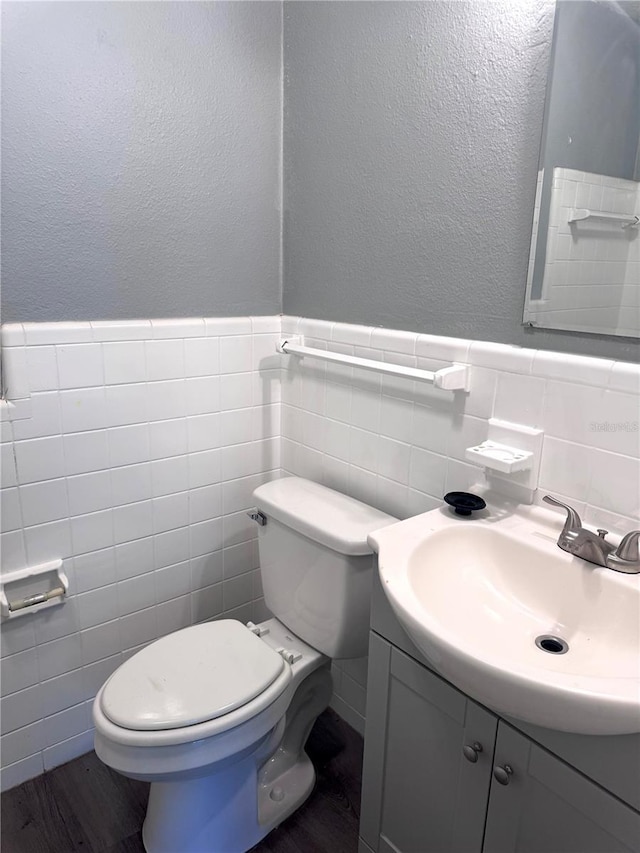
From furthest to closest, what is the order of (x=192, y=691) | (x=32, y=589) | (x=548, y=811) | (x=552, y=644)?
(x=32, y=589)
(x=192, y=691)
(x=552, y=644)
(x=548, y=811)

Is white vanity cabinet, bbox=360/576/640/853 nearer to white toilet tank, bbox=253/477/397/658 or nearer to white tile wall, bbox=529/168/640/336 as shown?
white toilet tank, bbox=253/477/397/658

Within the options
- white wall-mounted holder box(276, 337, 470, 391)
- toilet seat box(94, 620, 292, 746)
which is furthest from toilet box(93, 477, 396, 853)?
white wall-mounted holder box(276, 337, 470, 391)

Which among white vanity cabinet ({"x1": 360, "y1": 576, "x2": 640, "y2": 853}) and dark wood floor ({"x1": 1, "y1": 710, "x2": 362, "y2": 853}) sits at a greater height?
white vanity cabinet ({"x1": 360, "y1": 576, "x2": 640, "y2": 853})

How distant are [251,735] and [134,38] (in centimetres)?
163

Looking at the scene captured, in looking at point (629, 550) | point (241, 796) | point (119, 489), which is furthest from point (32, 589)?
point (629, 550)

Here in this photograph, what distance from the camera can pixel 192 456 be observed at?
167cm

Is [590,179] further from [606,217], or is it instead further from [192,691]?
[192,691]

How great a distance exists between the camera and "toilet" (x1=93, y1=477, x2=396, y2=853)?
1166 mm

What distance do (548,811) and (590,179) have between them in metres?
1.08

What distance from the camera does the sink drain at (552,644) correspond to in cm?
96

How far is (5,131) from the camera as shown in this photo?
1.24 meters

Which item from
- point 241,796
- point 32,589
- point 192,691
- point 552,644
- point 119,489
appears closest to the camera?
point 552,644

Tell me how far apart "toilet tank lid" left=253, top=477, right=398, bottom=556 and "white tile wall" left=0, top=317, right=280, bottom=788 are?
0.28 m

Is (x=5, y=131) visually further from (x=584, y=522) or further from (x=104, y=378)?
(x=584, y=522)
